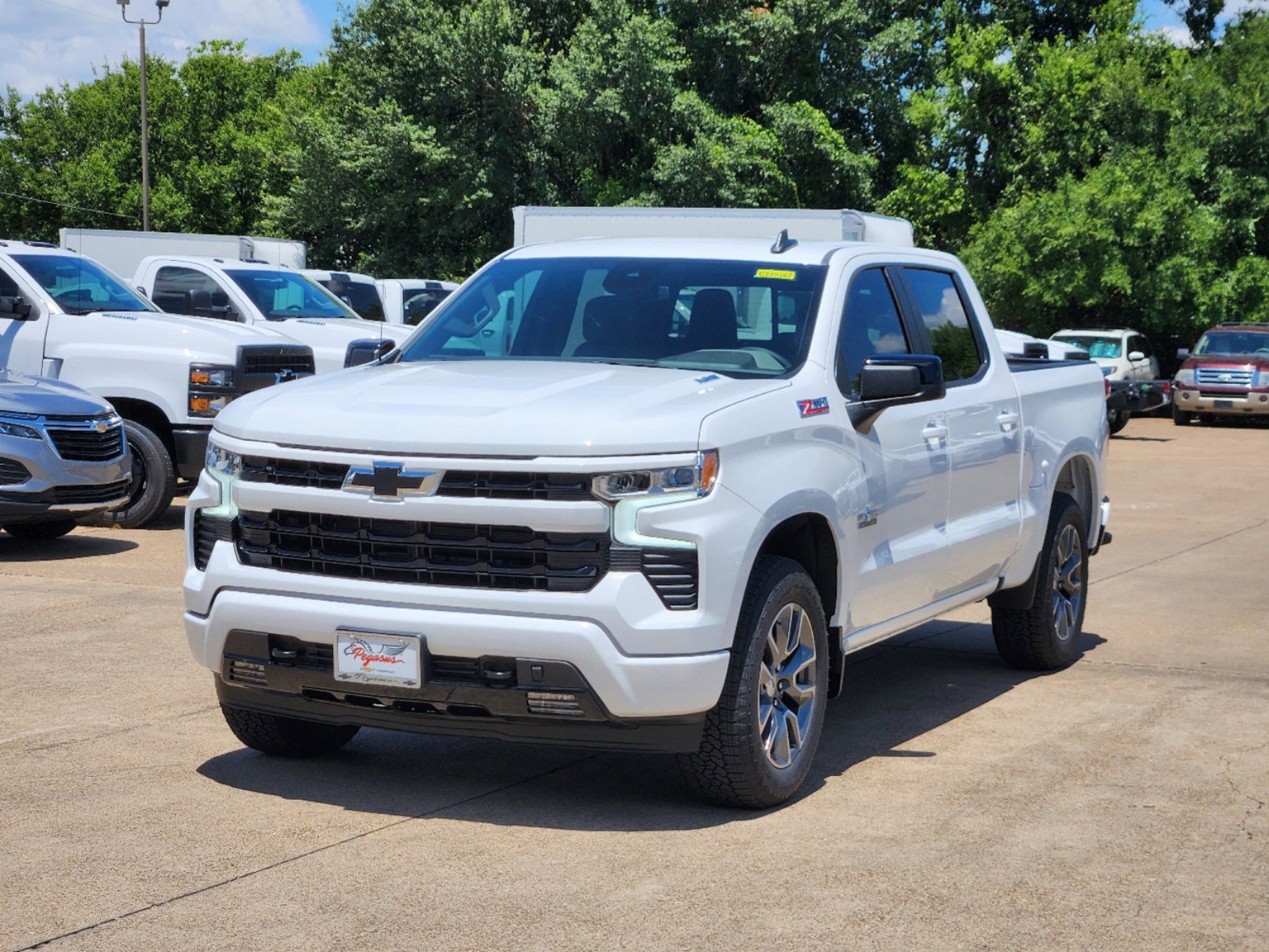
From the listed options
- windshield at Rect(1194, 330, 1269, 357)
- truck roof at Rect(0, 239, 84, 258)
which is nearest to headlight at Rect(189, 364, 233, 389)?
truck roof at Rect(0, 239, 84, 258)

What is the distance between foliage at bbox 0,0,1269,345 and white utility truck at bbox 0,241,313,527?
24.4m

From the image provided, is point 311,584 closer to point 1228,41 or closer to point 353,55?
point 353,55

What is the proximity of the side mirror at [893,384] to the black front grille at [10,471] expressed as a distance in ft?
24.4

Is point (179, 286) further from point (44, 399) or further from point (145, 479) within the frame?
point (44, 399)

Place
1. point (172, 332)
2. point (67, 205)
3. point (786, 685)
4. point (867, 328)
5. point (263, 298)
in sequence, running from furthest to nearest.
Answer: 1. point (67, 205)
2. point (263, 298)
3. point (172, 332)
4. point (867, 328)
5. point (786, 685)

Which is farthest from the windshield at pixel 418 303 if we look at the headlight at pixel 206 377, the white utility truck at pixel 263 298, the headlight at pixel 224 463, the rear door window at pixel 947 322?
the headlight at pixel 224 463

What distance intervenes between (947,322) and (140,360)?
27.5ft

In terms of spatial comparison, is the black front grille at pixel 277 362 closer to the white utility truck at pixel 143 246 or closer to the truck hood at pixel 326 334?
the truck hood at pixel 326 334

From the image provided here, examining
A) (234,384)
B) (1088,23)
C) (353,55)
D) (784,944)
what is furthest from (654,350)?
(1088,23)

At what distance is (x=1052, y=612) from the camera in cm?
814

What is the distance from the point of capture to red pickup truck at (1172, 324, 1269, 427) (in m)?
31.9

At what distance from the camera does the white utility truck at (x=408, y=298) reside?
22625 millimetres

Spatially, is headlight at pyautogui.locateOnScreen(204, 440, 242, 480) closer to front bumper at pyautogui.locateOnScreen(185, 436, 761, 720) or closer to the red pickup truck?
front bumper at pyautogui.locateOnScreen(185, 436, 761, 720)

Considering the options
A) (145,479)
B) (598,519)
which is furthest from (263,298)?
(598,519)
